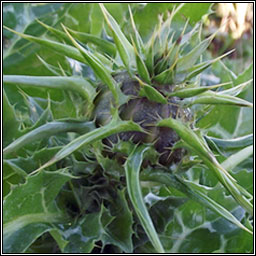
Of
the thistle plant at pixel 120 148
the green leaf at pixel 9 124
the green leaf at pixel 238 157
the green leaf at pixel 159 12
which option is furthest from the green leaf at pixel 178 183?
the green leaf at pixel 159 12

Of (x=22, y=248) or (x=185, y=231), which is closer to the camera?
(x=22, y=248)

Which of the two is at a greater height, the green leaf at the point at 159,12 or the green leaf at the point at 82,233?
the green leaf at the point at 159,12

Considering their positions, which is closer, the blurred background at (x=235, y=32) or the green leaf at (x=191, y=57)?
the green leaf at (x=191, y=57)

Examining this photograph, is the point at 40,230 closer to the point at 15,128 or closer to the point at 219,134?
the point at 15,128

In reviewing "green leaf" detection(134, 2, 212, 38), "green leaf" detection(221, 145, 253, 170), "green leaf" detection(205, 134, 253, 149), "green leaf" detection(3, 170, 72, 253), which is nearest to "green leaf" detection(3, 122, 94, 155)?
"green leaf" detection(3, 170, 72, 253)

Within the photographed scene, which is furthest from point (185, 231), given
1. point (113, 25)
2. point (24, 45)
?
point (24, 45)

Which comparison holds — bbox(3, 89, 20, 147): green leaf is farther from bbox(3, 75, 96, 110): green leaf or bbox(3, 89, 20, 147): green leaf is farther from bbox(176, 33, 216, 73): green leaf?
bbox(176, 33, 216, 73): green leaf

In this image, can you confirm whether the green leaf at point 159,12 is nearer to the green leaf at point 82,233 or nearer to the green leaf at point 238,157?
the green leaf at point 238,157
